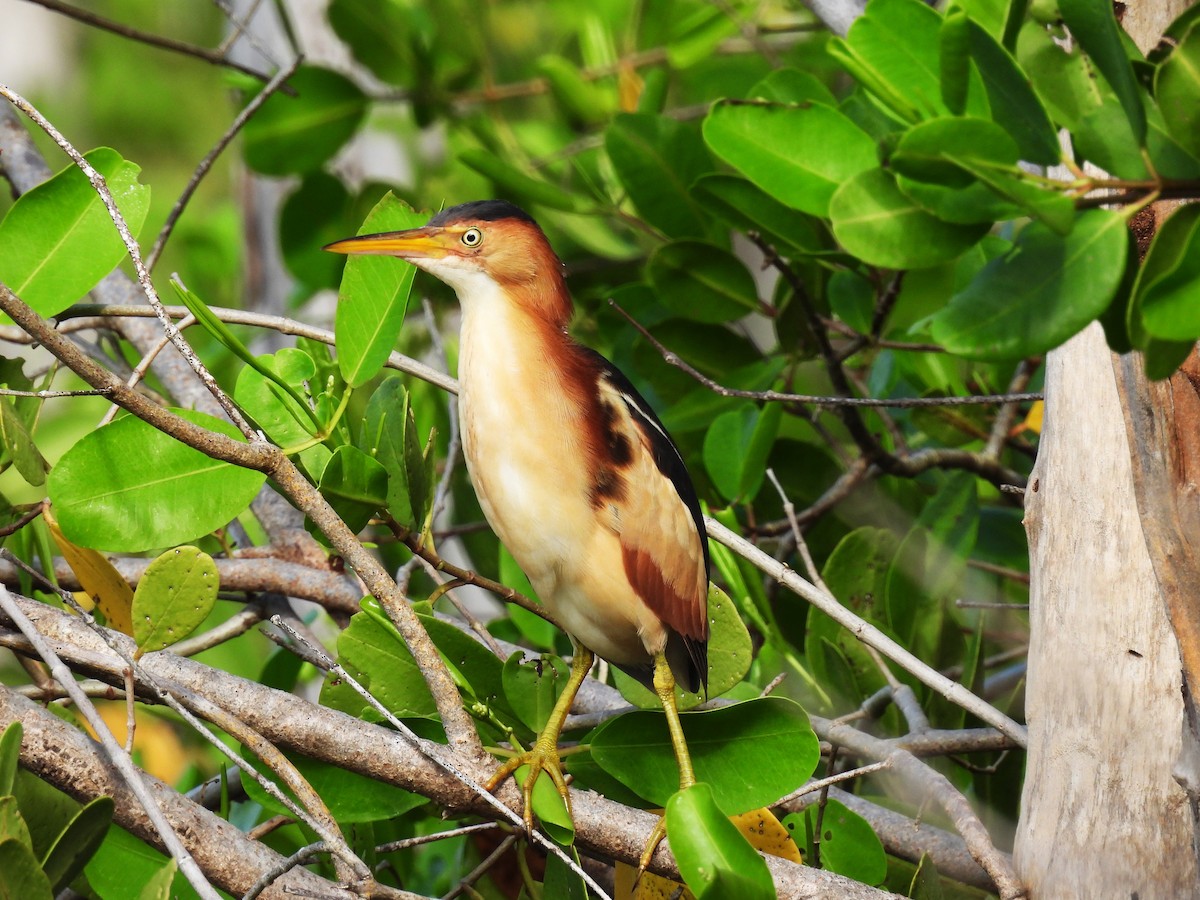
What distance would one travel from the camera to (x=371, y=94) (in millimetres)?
2836

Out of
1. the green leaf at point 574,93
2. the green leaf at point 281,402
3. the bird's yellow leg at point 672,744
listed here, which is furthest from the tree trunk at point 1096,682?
the green leaf at point 574,93

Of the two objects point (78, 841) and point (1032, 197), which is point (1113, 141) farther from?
point (78, 841)

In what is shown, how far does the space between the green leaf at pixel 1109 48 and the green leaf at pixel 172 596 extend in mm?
1081

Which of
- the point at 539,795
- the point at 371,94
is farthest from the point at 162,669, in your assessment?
the point at 371,94

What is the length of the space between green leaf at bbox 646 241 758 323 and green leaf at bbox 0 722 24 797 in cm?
134

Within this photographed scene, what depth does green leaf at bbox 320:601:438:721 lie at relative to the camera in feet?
5.27

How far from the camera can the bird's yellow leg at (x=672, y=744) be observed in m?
1.49

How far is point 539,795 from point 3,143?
5.59 feet

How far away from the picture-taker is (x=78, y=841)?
4.09ft

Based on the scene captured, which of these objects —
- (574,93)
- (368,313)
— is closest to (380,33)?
(574,93)

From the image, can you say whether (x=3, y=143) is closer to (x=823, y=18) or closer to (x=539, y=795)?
(x=823, y=18)

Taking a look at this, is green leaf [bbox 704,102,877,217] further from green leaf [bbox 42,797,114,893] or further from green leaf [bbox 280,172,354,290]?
green leaf [bbox 280,172,354,290]

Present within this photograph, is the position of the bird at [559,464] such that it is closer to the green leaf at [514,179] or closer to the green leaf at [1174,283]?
the green leaf at [514,179]

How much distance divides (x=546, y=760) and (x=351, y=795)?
256 millimetres
